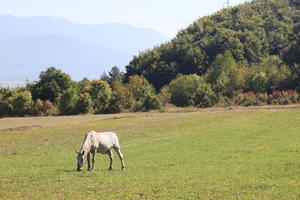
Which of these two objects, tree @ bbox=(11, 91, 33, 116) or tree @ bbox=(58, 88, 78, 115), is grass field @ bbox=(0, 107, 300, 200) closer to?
tree @ bbox=(58, 88, 78, 115)

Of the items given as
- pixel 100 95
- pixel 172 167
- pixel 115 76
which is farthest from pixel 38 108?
pixel 172 167

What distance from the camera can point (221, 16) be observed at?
163m

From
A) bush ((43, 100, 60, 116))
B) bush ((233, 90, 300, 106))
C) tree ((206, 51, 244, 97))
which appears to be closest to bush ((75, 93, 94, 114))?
bush ((43, 100, 60, 116))

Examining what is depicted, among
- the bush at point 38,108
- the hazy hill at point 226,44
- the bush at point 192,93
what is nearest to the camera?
the bush at point 192,93

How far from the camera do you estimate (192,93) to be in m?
91.7

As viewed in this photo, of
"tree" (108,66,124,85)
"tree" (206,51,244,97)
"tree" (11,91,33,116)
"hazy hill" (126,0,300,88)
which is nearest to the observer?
"tree" (11,91,33,116)

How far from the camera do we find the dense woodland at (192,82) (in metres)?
87.6

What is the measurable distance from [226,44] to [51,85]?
57.3 m

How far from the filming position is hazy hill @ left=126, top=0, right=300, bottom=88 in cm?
12531

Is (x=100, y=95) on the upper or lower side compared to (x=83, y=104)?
upper

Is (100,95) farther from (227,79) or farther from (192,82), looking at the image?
(227,79)

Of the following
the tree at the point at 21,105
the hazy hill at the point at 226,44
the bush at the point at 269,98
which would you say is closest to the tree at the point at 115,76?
the hazy hill at the point at 226,44

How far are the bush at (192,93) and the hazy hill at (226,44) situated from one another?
2529 centimetres

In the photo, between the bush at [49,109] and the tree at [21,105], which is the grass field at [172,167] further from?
the tree at [21,105]
